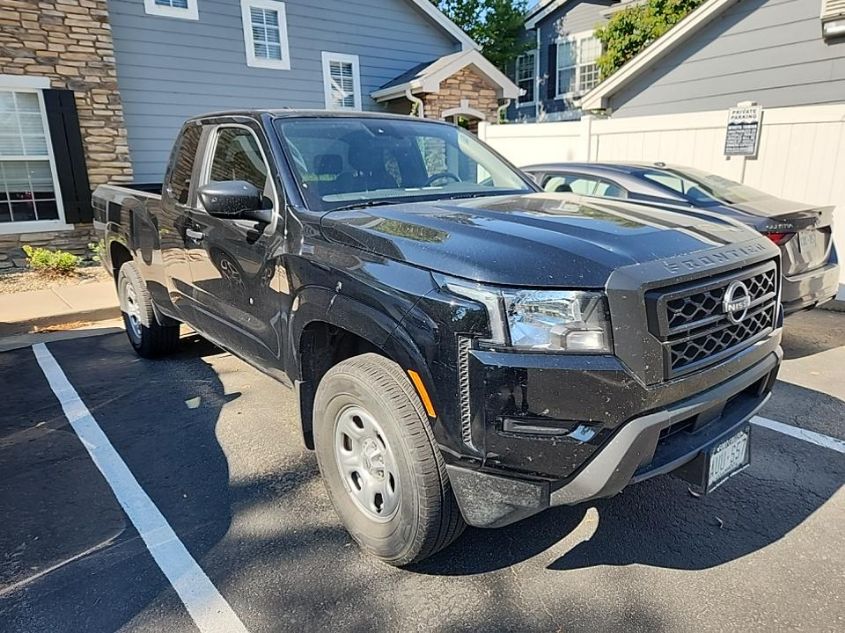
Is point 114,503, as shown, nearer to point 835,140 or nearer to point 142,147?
point 835,140

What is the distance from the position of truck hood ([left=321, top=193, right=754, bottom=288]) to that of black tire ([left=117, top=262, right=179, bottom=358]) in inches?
116

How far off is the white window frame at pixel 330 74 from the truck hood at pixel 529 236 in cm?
1048

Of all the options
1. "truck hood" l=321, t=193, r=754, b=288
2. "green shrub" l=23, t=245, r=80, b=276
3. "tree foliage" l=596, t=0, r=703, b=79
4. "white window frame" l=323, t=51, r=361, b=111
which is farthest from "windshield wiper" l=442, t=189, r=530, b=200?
"tree foliage" l=596, t=0, r=703, b=79

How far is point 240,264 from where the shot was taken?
328 centimetres

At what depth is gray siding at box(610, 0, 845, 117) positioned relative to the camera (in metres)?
8.79

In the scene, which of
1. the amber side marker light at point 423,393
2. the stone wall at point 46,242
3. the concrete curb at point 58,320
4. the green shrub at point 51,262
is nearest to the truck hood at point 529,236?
the amber side marker light at point 423,393

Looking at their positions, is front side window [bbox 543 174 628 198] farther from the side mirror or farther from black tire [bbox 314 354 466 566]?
black tire [bbox 314 354 466 566]

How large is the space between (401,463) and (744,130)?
7.06m

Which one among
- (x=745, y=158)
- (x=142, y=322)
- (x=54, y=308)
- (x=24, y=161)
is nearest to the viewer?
(x=142, y=322)

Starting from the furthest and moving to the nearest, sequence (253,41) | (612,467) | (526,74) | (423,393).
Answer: (526,74) < (253,41) < (423,393) < (612,467)

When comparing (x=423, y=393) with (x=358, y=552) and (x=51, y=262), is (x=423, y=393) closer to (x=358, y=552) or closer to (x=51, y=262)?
(x=358, y=552)

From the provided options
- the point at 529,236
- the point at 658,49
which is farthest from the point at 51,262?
the point at 658,49

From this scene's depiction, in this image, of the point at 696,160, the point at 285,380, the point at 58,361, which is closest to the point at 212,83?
the point at 58,361

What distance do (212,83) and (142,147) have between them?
184cm
